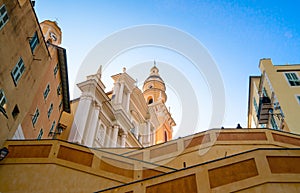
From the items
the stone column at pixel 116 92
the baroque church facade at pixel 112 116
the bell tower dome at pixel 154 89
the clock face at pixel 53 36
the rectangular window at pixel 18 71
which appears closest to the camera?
the rectangular window at pixel 18 71

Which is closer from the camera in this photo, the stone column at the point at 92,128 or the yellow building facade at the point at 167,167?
the yellow building facade at the point at 167,167

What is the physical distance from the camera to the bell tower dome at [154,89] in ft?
186

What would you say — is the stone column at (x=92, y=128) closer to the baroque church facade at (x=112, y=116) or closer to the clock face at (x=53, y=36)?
the baroque church facade at (x=112, y=116)

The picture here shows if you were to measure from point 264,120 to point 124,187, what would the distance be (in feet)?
58.7

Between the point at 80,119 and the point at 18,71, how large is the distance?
38.4ft

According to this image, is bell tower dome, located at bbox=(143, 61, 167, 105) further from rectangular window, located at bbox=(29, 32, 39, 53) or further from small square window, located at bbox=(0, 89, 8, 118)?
small square window, located at bbox=(0, 89, 8, 118)

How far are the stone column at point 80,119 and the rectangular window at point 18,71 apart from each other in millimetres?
10491

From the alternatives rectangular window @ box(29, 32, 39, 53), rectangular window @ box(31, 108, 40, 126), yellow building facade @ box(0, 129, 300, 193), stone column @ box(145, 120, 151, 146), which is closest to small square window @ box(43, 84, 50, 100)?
rectangular window @ box(31, 108, 40, 126)

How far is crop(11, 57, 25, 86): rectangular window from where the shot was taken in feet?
47.6

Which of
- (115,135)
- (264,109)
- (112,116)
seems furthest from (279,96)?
(112,116)

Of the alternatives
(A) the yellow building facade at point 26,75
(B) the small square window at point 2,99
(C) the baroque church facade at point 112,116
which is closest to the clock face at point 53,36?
Answer: (C) the baroque church facade at point 112,116

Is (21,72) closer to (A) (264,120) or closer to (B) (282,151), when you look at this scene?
(B) (282,151)

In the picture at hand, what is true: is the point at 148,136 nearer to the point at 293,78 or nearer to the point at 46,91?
the point at 293,78

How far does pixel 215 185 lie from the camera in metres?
8.18
